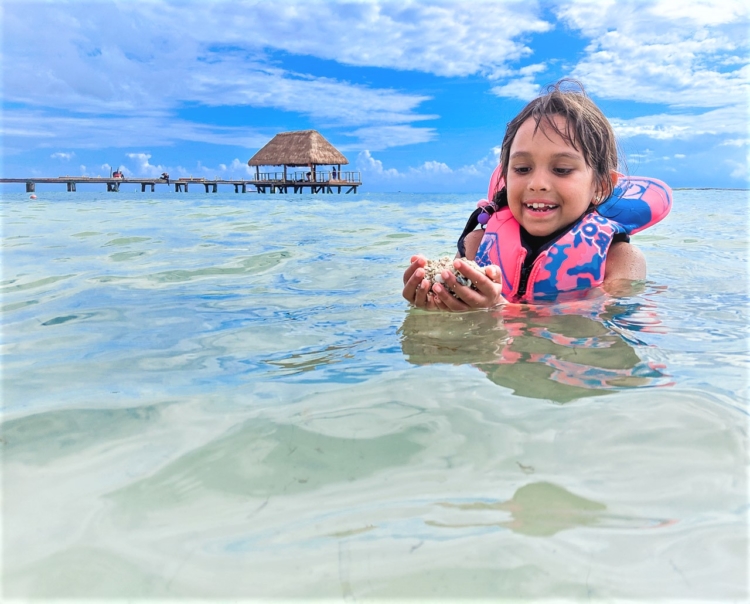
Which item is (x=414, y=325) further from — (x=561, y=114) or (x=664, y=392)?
(x=561, y=114)

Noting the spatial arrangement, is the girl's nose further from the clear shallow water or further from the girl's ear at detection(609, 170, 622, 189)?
the clear shallow water

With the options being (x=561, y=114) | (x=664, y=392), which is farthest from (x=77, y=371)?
(x=561, y=114)

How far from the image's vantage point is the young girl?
340cm

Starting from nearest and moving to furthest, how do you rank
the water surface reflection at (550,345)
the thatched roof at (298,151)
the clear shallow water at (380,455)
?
the clear shallow water at (380,455) < the water surface reflection at (550,345) < the thatched roof at (298,151)

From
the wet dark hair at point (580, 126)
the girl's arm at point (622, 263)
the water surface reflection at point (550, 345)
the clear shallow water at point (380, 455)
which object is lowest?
the clear shallow water at point (380, 455)

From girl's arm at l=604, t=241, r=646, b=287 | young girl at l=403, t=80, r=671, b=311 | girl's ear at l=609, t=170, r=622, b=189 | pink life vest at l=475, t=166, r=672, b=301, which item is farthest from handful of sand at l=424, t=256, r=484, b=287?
girl's ear at l=609, t=170, r=622, b=189

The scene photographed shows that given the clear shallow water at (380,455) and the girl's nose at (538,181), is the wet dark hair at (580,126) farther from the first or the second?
the clear shallow water at (380,455)

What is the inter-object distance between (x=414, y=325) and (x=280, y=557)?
1.87 metres

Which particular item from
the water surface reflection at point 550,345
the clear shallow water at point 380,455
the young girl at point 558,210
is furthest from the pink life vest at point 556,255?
the clear shallow water at point 380,455

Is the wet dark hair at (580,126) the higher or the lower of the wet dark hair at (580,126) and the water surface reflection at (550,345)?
the higher

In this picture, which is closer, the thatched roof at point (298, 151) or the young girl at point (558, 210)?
the young girl at point (558, 210)

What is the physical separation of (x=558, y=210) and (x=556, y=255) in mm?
281

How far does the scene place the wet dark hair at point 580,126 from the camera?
340cm

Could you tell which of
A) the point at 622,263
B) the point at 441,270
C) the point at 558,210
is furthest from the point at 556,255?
the point at 441,270
